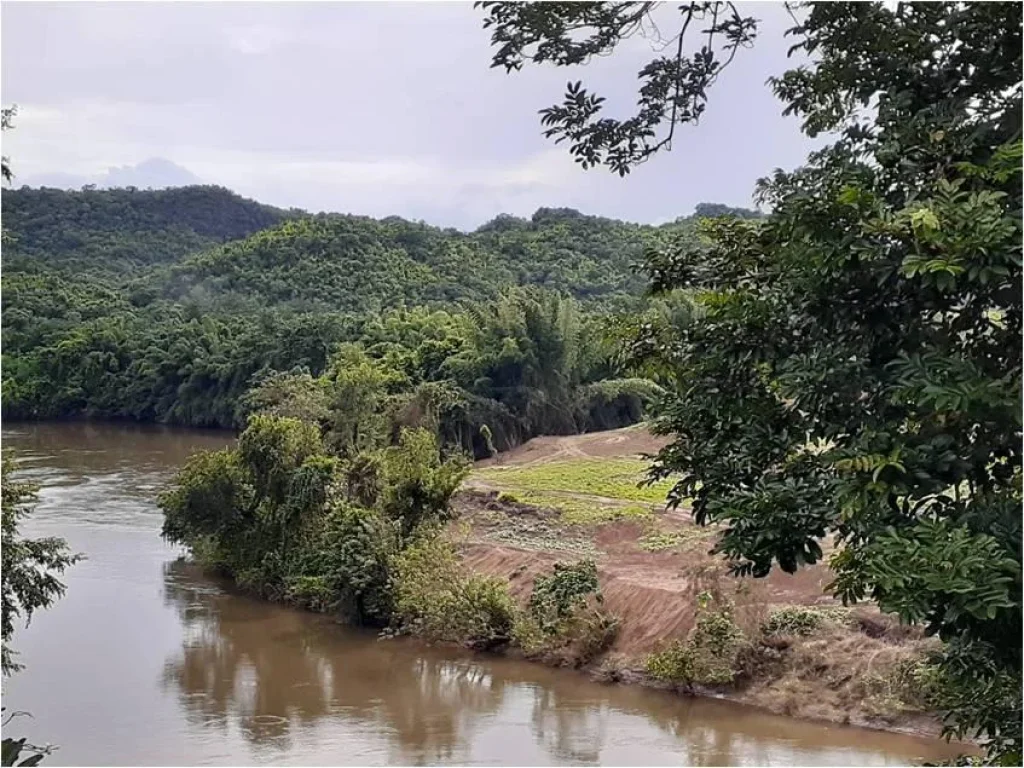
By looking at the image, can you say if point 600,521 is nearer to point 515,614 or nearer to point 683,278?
point 515,614

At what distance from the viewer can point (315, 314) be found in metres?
31.5

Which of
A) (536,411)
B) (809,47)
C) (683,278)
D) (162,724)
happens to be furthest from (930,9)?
(536,411)

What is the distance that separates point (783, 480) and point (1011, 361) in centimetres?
64

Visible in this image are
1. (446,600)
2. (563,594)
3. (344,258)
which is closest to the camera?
(563,594)

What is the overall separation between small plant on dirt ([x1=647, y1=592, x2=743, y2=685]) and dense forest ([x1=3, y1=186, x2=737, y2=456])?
3.62 meters

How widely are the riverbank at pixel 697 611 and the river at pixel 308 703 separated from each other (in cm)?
27

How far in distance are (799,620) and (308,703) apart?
191 inches

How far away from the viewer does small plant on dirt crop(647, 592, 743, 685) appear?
10.5 m

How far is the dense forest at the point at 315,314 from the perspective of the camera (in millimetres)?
23562

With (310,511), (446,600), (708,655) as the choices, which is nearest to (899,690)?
(708,655)

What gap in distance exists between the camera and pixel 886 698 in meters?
9.83

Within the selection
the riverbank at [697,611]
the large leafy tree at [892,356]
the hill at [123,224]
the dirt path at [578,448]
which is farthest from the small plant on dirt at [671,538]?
the hill at [123,224]

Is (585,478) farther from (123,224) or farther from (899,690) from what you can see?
(123,224)

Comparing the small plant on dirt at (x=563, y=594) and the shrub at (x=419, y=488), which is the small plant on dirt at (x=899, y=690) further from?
the shrub at (x=419, y=488)
